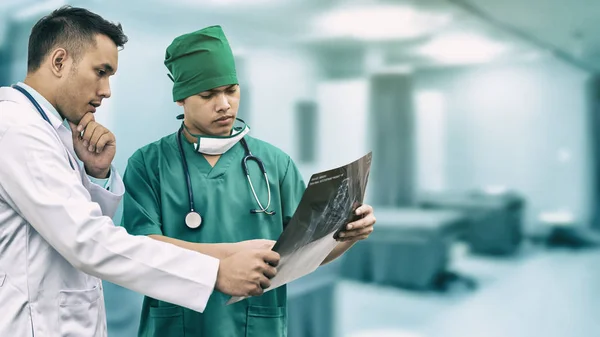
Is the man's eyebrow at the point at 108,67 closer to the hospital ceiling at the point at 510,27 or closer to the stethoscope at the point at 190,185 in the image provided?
the stethoscope at the point at 190,185

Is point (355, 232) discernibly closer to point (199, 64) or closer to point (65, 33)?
point (199, 64)

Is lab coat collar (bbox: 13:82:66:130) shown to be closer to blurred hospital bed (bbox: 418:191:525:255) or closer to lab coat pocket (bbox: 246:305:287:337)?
lab coat pocket (bbox: 246:305:287:337)

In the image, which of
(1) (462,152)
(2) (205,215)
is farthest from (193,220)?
(1) (462,152)

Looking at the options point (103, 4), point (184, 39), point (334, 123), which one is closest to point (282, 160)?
point (184, 39)

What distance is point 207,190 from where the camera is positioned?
4.41 feet

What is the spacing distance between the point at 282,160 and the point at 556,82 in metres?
2.31

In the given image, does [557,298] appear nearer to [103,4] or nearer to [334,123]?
[334,123]

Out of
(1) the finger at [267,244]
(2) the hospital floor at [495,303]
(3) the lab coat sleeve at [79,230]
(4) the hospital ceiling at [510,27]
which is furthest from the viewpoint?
(2) the hospital floor at [495,303]

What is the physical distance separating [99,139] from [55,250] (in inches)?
8.7

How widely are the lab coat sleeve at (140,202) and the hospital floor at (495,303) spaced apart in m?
1.84

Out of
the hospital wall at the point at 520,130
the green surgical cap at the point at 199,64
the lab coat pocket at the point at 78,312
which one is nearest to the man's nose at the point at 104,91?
the green surgical cap at the point at 199,64

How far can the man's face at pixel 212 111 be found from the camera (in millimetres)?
1344

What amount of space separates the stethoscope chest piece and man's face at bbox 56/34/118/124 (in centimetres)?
30

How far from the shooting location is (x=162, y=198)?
1.32 meters
